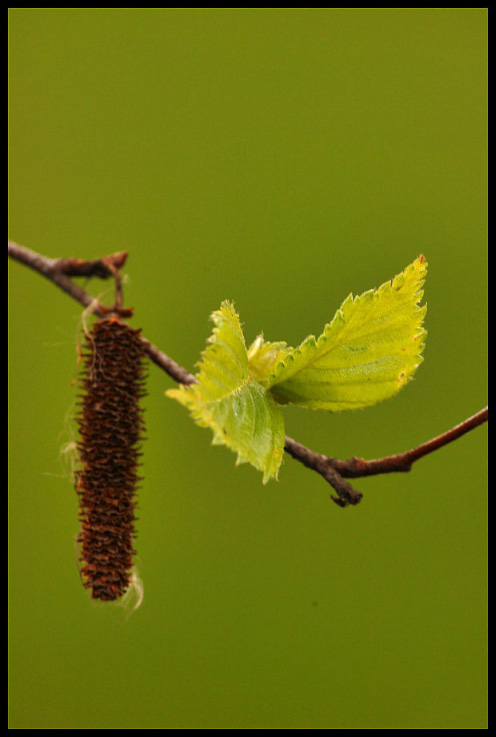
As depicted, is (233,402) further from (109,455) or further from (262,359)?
(109,455)

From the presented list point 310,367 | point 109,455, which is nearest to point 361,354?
point 310,367

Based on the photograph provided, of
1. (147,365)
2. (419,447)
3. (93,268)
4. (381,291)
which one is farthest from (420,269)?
(93,268)

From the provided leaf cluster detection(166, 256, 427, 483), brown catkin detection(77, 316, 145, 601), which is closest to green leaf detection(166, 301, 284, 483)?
leaf cluster detection(166, 256, 427, 483)

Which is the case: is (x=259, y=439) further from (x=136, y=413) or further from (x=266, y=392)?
(x=136, y=413)

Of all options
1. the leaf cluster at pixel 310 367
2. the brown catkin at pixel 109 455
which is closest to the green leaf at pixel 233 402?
the leaf cluster at pixel 310 367

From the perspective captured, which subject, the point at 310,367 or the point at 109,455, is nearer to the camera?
the point at 310,367
